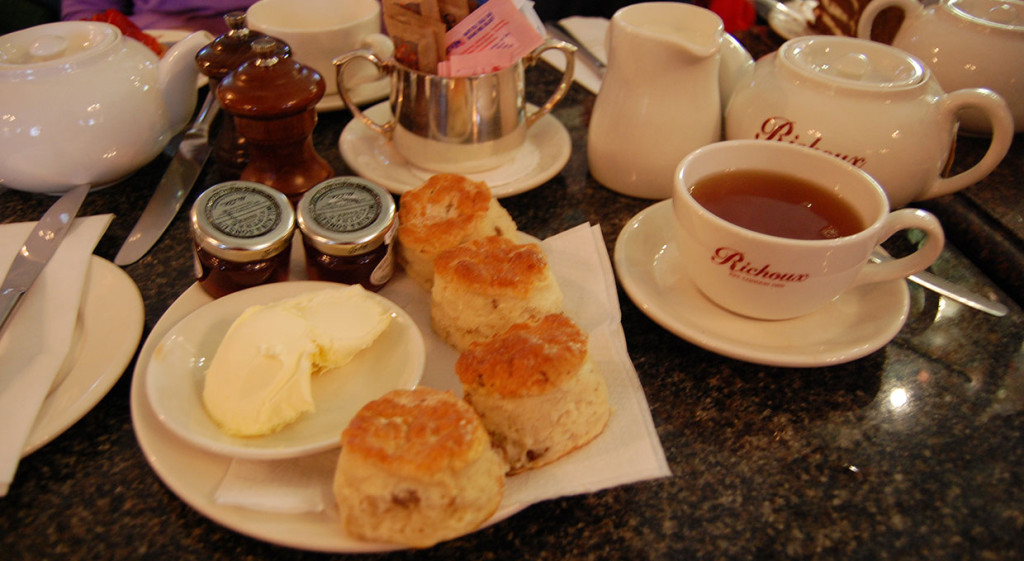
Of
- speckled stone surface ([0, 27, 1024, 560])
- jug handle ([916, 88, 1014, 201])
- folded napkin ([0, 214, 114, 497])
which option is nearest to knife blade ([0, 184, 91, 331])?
folded napkin ([0, 214, 114, 497])

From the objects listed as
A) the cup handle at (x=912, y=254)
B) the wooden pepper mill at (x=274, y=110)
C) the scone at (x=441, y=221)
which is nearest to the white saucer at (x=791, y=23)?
the cup handle at (x=912, y=254)

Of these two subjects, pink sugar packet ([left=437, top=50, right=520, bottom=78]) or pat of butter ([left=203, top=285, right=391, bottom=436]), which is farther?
pink sugar packet ([left=437, top=50, right=520, bottom=78])

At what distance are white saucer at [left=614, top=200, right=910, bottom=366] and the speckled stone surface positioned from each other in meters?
0.04

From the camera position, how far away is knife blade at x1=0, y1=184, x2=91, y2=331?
0.86 meters

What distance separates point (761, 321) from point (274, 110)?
769 mm

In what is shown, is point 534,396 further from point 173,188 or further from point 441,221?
point 173,188

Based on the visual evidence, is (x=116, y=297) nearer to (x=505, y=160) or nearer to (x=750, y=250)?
(x=505, y=160)

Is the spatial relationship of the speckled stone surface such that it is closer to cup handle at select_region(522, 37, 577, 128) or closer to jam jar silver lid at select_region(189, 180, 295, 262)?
jam jar silver lid at select_region(189, 180, 295, 262)

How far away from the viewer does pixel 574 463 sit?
68 centimetres

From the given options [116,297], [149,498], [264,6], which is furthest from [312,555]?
[264,6]

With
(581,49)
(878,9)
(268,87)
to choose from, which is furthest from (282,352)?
(878,9)

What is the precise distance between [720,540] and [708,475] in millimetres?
76

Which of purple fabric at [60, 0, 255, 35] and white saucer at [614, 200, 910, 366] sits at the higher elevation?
white saucer at [614, 200, 910, 366]

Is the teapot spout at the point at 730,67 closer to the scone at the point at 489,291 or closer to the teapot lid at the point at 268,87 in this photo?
the scone at the point at 489,291
